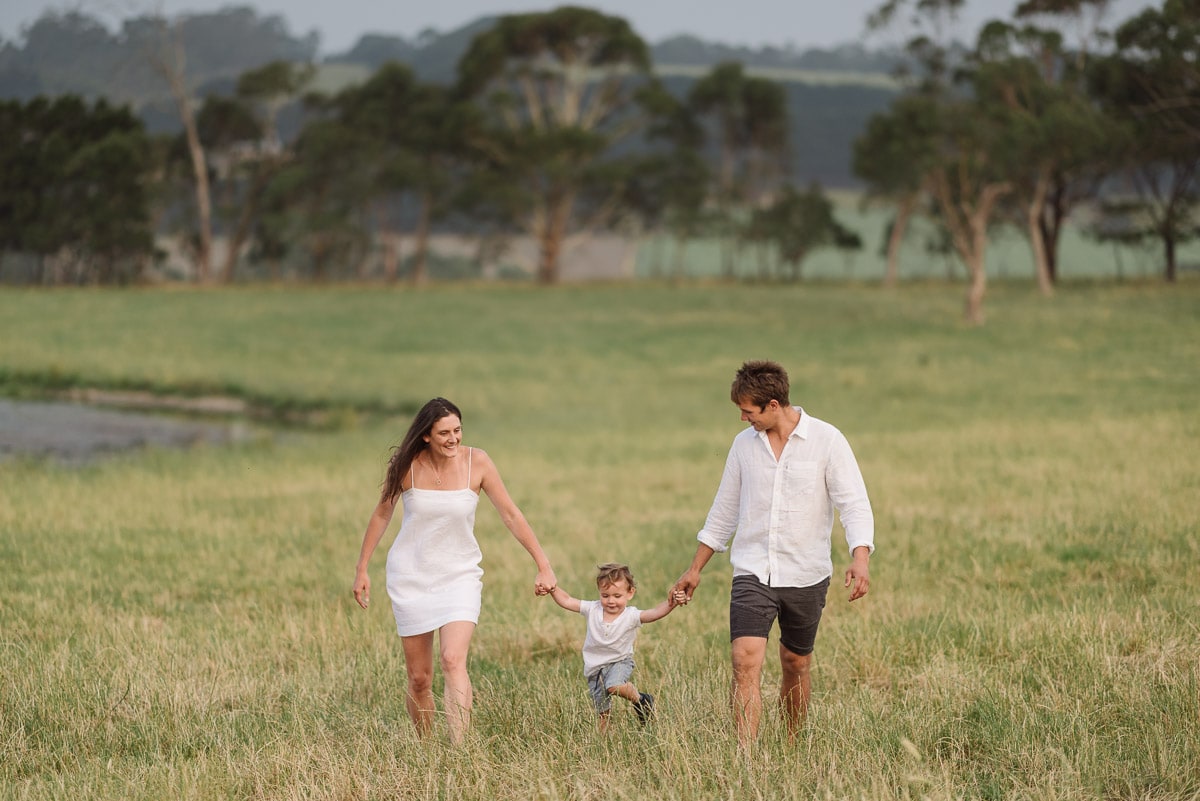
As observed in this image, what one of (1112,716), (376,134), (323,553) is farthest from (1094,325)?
(376,134)

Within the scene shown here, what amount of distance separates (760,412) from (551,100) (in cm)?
7351

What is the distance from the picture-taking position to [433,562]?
609 cm

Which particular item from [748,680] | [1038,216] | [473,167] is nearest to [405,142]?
[473,167]

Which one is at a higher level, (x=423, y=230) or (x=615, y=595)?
(x=423, y=230)

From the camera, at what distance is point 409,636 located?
6.14 m

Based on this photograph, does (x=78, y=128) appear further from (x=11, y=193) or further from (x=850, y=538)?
(x=850, y=538)

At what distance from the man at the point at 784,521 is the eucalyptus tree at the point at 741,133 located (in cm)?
7572

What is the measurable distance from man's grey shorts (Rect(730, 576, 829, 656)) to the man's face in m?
0.70

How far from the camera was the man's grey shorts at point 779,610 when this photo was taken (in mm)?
5672

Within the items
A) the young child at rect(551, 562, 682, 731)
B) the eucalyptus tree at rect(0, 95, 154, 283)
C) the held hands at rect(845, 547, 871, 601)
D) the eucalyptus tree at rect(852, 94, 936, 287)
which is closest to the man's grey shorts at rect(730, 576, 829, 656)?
the held hands at rect(845, 547, 871, 601)

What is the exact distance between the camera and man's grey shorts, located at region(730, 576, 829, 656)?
5.67 metres

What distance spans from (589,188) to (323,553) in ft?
214

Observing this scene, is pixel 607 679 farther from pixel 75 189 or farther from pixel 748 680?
pixel 75 189

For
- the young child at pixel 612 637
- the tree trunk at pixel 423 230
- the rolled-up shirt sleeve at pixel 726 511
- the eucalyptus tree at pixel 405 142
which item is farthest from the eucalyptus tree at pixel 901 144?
the young child at pixel 612 637
